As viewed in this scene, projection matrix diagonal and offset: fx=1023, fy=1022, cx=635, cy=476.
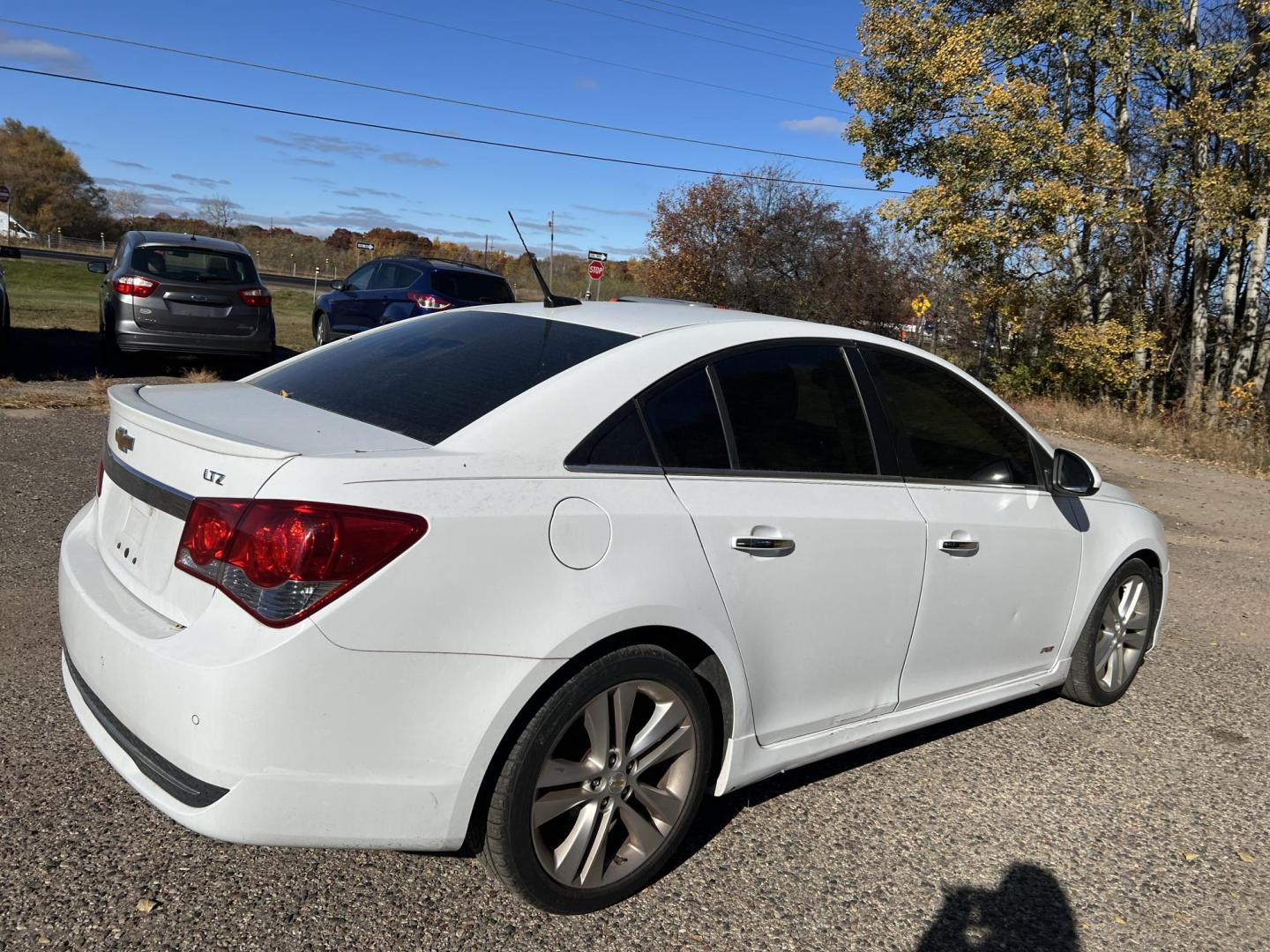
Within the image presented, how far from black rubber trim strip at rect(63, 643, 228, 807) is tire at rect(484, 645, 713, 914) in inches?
26.1

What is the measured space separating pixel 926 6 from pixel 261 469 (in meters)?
24.2

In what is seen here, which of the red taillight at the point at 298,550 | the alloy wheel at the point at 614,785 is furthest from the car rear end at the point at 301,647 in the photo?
the alloy wheel at the point at 614,785

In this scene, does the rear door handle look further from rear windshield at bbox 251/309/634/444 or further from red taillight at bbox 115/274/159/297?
red taillight at bbox 115/274/159/297

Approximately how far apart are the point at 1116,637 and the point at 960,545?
1.61m

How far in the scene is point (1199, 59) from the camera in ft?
59.4

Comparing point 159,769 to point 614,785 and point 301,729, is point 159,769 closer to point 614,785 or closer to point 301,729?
point 301,729

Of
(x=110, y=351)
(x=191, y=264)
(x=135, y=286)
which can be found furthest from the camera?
(x=110, y=351)

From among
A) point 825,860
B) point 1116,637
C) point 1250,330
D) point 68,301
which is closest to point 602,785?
point 825,860

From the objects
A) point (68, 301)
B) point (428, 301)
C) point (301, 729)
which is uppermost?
point (428, 301)

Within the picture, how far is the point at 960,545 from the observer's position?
355 cm

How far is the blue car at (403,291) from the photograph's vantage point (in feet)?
46.6

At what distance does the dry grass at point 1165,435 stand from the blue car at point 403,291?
9704 mm

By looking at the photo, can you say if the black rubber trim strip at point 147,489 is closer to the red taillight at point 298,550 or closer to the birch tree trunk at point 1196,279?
the red taillight at point 298,550

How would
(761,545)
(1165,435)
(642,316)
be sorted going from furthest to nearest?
1. (1165,435)
2. (642,316)
3. (761,545)
